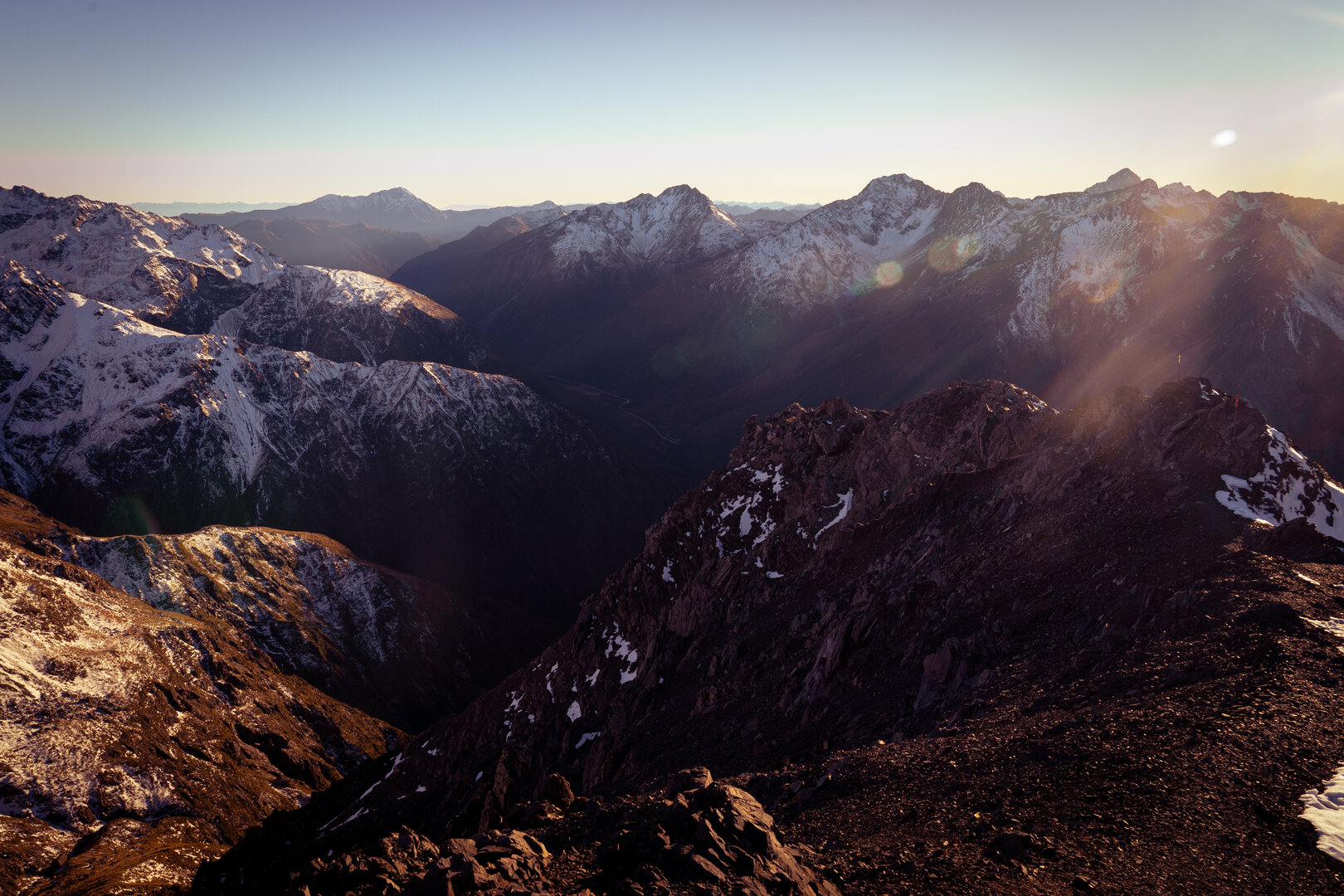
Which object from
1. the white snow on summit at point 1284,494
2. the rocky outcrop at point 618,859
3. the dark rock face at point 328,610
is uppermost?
the white snow on summit at point 1284,494

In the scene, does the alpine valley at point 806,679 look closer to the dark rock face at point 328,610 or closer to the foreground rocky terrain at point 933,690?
the foreground rocky terrain at point 933,690

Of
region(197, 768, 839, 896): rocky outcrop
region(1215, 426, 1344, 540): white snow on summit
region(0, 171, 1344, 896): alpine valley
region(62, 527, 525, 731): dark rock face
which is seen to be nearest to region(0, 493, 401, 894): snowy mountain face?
region(0, 171, 1344, 896): alpine valley

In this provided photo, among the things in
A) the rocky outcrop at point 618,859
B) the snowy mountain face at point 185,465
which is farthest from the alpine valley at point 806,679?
the snowy mountain face at point 185,465

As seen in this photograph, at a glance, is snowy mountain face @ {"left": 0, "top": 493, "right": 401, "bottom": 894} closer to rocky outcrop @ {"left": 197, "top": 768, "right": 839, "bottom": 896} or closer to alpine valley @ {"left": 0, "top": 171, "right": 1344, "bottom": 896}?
alpine valley @ {"left": 0, "top": 171, "right": 1344, "bottom": 896}

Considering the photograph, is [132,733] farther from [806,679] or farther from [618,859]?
[618,859]

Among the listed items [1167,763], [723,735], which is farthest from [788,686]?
[1167,763]

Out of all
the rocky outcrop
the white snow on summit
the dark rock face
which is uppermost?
the white snow on summit

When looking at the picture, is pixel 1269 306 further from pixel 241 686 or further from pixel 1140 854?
pixel 241 686
